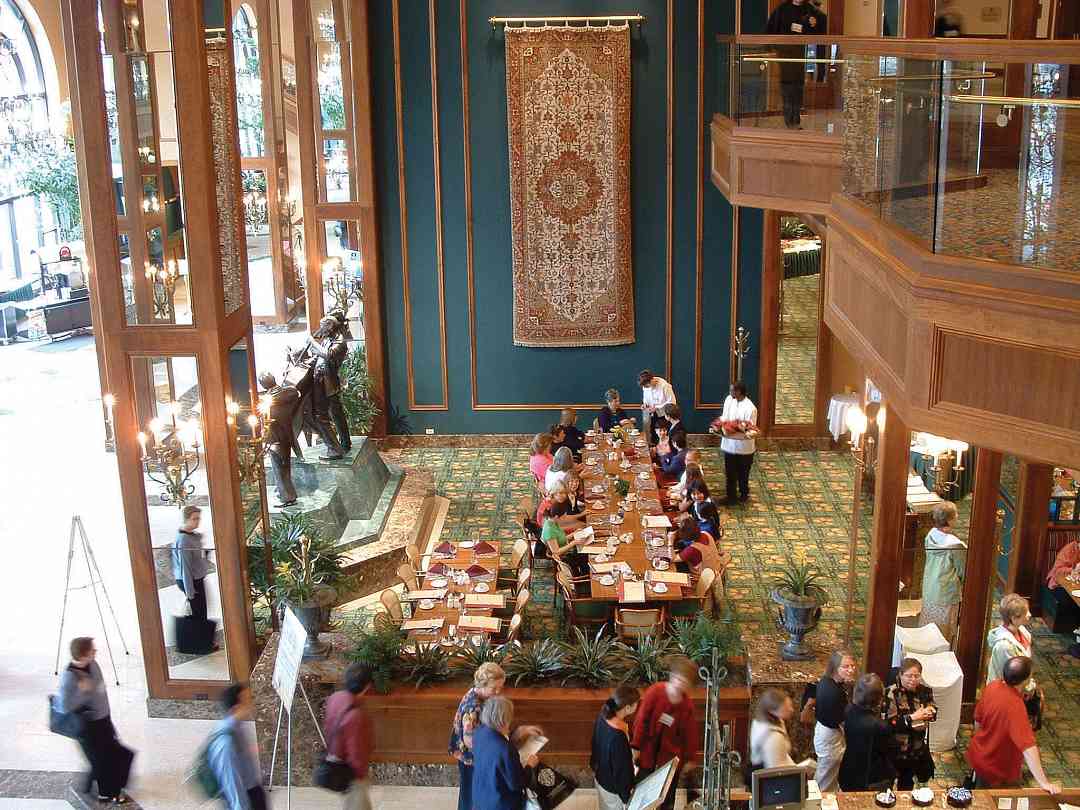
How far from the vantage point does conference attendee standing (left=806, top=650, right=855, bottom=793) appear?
7492mm

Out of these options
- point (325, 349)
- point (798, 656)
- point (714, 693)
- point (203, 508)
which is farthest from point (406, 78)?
point (714, 693)

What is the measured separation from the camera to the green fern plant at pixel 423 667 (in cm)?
891

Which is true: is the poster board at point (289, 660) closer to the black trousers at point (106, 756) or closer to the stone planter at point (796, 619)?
the black trousers at point (106, 756)

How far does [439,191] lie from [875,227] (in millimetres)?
8598

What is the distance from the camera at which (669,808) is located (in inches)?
316

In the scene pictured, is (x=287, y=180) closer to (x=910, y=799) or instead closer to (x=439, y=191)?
(x=439, y=191)

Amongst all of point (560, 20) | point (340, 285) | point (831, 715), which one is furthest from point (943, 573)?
point (340, 285)

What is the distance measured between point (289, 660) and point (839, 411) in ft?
27.6

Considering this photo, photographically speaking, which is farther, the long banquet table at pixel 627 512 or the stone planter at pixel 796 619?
the long banquet table at pixel 627 512

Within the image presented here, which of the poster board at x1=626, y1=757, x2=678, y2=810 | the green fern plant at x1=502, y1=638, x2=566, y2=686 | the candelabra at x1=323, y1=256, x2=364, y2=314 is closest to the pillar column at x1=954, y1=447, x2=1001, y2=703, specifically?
the green fern plant at x1=502, y1=638, x2=566, y2=686

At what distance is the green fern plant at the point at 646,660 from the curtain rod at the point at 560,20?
8154mm

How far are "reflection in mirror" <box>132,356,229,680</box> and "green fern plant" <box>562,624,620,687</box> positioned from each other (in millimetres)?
2734

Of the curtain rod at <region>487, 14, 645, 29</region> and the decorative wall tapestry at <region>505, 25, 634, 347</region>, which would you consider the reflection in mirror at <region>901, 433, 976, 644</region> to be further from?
the curtain rod at <region>487, 14, 645, 29</region>

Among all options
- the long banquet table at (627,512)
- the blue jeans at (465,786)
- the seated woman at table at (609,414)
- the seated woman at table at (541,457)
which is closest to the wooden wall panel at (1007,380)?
the blue jeans at (465,786)
